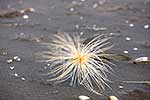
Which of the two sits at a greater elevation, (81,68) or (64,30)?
(64,30)

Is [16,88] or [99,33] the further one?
[99,33]

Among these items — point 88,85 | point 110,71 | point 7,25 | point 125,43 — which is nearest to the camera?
point 88,85

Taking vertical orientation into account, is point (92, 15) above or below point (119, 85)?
above

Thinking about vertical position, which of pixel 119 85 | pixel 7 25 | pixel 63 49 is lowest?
pixel 119 85

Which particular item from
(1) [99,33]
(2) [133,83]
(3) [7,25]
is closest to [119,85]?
(2) [133,83]

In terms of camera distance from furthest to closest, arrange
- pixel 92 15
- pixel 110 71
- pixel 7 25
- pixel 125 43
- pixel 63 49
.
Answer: pixel 92 15
pixel 7 25
pixel 125 43
pixel 63 49
pixel 110 71

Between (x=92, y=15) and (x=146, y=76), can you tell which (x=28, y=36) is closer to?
(x=92, y=15)

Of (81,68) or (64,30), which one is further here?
(64,30)
